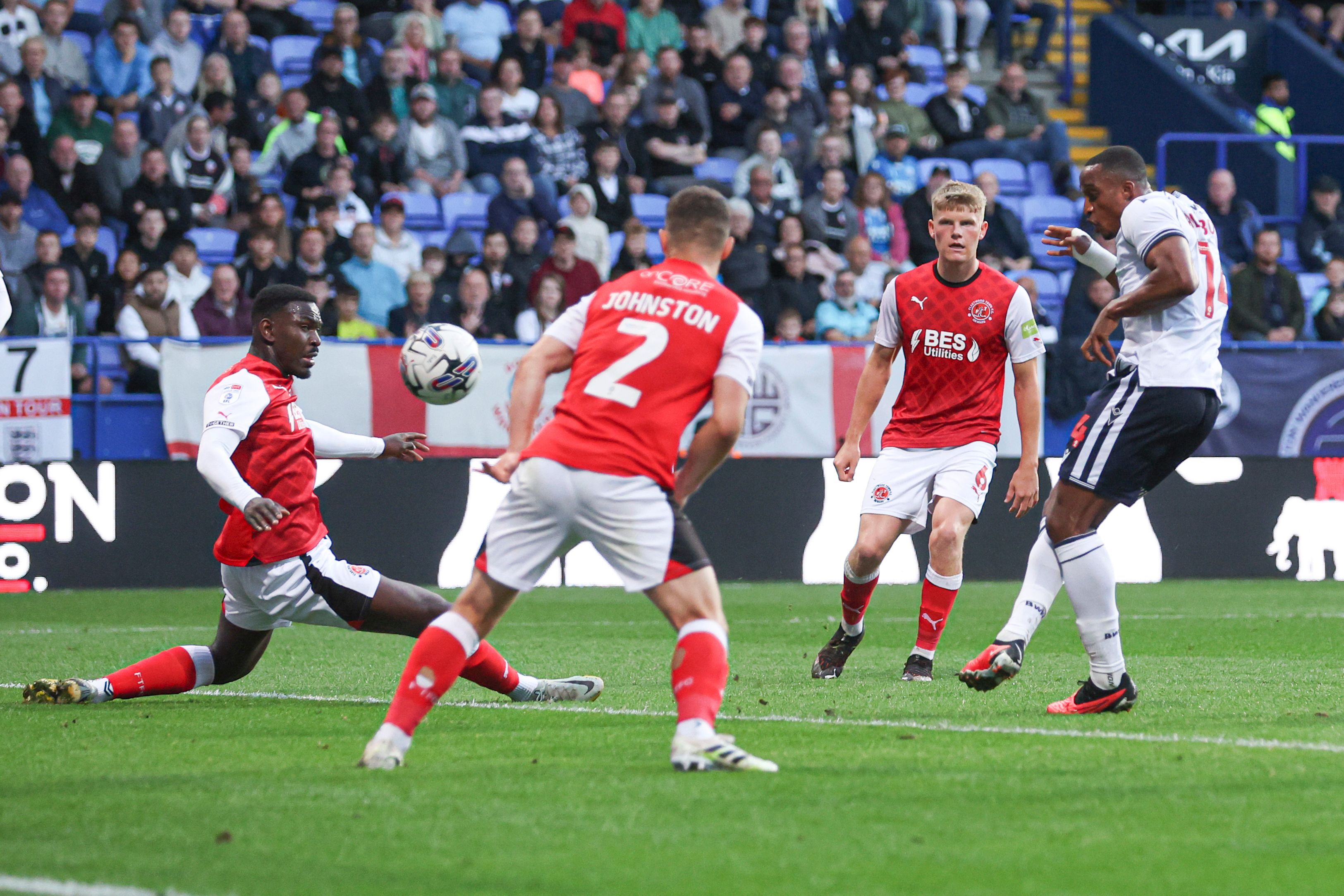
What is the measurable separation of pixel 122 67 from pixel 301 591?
11.4 metres

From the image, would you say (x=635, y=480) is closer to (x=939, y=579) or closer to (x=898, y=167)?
(x=939, y=579)

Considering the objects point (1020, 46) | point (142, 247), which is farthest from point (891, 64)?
point (142, 247)

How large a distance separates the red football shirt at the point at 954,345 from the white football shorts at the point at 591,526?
305 cm

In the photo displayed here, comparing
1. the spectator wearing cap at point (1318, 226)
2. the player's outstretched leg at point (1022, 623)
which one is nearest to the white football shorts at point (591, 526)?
the player's outstretched leg at point (1022, 623)


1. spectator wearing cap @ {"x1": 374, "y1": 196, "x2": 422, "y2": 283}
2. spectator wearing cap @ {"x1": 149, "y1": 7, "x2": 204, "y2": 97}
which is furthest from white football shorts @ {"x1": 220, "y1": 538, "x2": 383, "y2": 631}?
spectator wearing cap @ {"x1": 149, "y1": 7, "x2": 204, "y2": 97}

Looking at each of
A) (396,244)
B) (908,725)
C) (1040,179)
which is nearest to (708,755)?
(908,725)

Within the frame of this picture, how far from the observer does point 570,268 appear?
1541cm

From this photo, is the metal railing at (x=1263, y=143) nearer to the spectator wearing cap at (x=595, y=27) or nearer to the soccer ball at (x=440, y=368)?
the spectator wearing cap at (x=595, y=27)

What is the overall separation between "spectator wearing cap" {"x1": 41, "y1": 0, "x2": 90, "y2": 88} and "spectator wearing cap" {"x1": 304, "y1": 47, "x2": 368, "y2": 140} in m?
2.11

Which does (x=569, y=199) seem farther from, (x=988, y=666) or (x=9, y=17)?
(x=988, y=666)

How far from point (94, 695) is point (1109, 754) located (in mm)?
3827

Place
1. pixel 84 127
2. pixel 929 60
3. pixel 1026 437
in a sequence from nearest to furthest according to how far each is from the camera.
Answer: pixel 1026 437 → pixel 84 127 → pixel 929 60

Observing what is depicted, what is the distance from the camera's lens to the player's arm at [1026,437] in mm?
7156

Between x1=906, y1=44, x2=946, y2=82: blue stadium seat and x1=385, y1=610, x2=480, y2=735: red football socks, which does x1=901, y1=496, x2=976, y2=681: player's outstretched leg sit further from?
x1=906, y1=44, x2=946, y2=82: blue stadium seat
